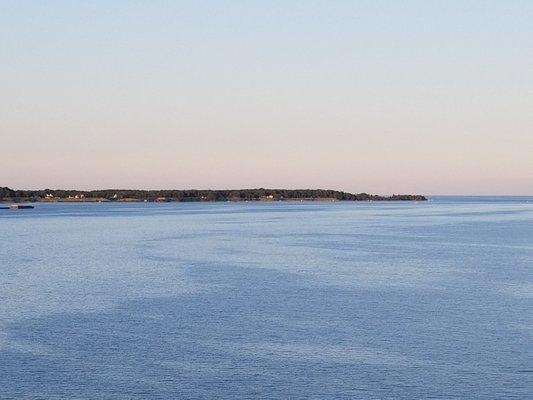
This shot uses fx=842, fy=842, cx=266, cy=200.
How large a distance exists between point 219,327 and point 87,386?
824 cm

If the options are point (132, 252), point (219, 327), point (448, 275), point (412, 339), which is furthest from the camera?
point (132, 252)

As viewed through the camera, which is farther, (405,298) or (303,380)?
(405,298)

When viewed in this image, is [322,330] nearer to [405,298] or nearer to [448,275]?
[405,298]

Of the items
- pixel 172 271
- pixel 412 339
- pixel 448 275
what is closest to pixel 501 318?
pixel 412 339

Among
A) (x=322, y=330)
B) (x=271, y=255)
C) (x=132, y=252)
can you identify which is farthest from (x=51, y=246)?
(x=322, y=330)

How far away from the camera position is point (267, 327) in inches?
1213

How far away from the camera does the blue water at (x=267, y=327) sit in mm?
23516

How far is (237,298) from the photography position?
37.9 m

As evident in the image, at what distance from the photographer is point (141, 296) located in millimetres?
39062

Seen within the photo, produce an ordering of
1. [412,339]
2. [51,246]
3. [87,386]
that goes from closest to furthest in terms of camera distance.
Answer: [87,386] < [412,339] < [51,246]

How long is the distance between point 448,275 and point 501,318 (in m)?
14.4

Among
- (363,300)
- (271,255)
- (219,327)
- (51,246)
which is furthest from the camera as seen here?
(51,246)

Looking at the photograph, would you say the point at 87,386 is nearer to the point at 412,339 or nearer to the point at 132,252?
the point at 412,339

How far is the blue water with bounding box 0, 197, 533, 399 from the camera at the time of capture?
23.5 m
